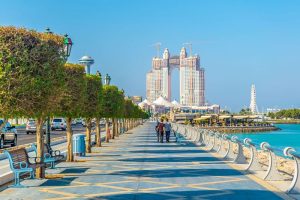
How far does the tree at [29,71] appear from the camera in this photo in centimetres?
1270

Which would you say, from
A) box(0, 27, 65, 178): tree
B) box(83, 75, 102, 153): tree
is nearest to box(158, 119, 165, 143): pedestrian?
box(83, 75, 102, 153): tree

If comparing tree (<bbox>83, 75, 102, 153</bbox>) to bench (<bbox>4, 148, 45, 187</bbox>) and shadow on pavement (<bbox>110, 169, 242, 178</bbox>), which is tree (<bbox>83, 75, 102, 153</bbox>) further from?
bench (<bbox>4, 148, 45, 187</bbox>)

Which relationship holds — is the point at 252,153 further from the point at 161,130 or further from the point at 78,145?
the point at 161,130

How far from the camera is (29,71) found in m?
13.2

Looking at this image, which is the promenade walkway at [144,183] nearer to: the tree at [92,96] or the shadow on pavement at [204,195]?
the shadow on pavement at [204,195]

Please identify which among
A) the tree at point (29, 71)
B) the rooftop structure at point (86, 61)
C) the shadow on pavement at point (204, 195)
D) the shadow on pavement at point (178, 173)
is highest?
the rooftop structure at point (86, 61)

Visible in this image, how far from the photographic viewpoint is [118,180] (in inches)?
616

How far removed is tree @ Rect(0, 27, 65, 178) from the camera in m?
12.7

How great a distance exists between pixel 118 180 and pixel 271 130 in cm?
14418

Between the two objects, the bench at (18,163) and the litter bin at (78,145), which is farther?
the litter bin at (78,145)

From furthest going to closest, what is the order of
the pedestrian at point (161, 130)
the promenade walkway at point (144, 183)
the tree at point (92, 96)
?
the pedestrian at point (161, 130) → the tree at point (92, 96) → the promenade walkway at point (144, 183)

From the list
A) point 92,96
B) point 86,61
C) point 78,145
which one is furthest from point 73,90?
point 86,61

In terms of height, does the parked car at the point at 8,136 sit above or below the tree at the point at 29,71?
below

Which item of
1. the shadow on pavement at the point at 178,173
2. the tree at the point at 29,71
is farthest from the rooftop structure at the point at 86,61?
the tree at the point at 29,71
